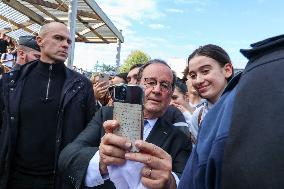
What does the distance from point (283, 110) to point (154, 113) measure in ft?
4.45

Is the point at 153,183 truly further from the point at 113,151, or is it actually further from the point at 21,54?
the point at 21,54

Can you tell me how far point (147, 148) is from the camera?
1.19 m

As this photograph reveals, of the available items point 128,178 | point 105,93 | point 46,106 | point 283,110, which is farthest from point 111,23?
point 283,110

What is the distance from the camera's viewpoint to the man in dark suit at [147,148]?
48.1 inches

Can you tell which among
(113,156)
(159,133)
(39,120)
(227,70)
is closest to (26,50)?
(39,120)

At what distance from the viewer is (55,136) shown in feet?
9.24

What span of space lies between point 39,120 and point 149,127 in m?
1.18

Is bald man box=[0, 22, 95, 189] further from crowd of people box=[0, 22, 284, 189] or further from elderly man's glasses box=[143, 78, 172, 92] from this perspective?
elderly man's glasses box=[143, 78, 172, 92]

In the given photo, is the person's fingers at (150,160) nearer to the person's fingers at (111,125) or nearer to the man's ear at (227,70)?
the person's fingers at (111,125)

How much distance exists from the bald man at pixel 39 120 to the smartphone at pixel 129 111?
5.40ft

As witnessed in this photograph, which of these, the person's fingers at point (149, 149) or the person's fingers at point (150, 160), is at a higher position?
the person's fingers at point (149, 149)

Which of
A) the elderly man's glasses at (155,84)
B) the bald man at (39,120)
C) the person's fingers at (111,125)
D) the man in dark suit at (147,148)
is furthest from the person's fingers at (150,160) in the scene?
the bald man at (39,120)

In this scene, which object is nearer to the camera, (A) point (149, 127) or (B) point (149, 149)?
(B) point (149, 149)

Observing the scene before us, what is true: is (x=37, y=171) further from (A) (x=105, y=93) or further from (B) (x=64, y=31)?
(A) (x=105, y=93)
